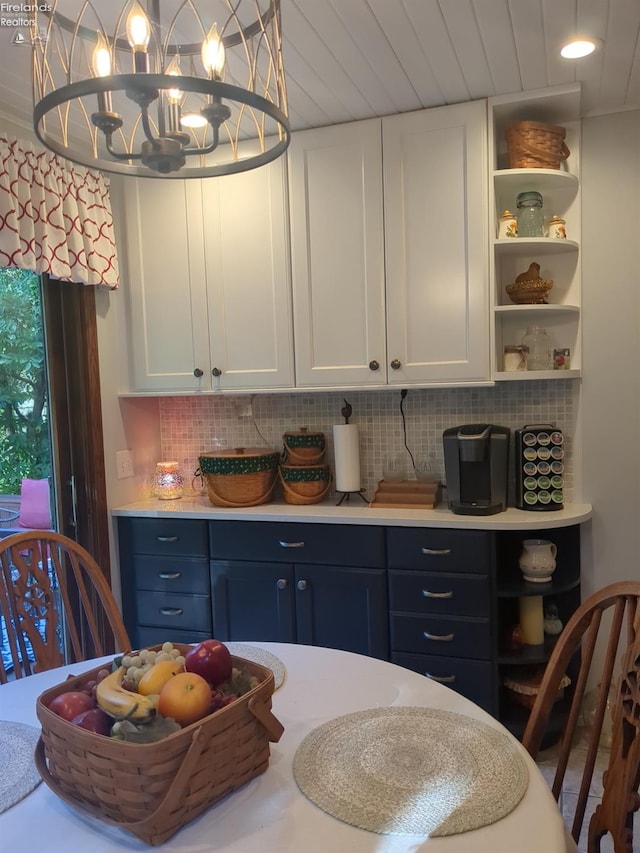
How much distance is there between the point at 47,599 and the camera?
1.69 m

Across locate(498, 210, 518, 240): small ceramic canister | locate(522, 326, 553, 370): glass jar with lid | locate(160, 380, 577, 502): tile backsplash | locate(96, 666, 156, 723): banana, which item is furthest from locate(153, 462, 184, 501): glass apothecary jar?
locate(96, 666, 156, 723): banana

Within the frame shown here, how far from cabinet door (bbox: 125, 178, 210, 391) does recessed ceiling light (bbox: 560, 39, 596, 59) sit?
58.6 inches

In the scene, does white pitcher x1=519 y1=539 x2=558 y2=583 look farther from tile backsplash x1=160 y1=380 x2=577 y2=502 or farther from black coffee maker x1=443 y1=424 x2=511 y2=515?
tile backsplash x1=160 y1=380 x2=577 y2=502

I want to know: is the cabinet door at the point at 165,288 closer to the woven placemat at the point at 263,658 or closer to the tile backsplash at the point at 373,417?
the tile backsplash at the point at 373,417

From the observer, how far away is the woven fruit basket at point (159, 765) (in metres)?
0.89

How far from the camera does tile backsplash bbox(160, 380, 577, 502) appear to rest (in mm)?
2697

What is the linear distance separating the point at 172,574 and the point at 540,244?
197 centimetres

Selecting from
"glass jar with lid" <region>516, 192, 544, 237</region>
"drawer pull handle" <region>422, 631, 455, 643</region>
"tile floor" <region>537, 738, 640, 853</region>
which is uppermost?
"glass jar with lid" <region>516, 192, 544, 237</region>

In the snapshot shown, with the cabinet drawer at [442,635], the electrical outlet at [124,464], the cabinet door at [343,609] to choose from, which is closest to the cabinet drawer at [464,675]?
the cabinet drawer at [442,635]

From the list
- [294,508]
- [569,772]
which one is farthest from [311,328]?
[569,772]

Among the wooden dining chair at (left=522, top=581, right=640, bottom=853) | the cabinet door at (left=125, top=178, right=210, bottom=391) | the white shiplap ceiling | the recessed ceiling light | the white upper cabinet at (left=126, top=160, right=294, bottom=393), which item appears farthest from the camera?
the cabinet door at (left=125, top=178, right=210, bottom=391)

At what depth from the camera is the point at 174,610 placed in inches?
110

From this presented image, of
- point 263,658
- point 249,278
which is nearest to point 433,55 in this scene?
point 249,278

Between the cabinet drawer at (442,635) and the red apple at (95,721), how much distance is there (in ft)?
5.38
